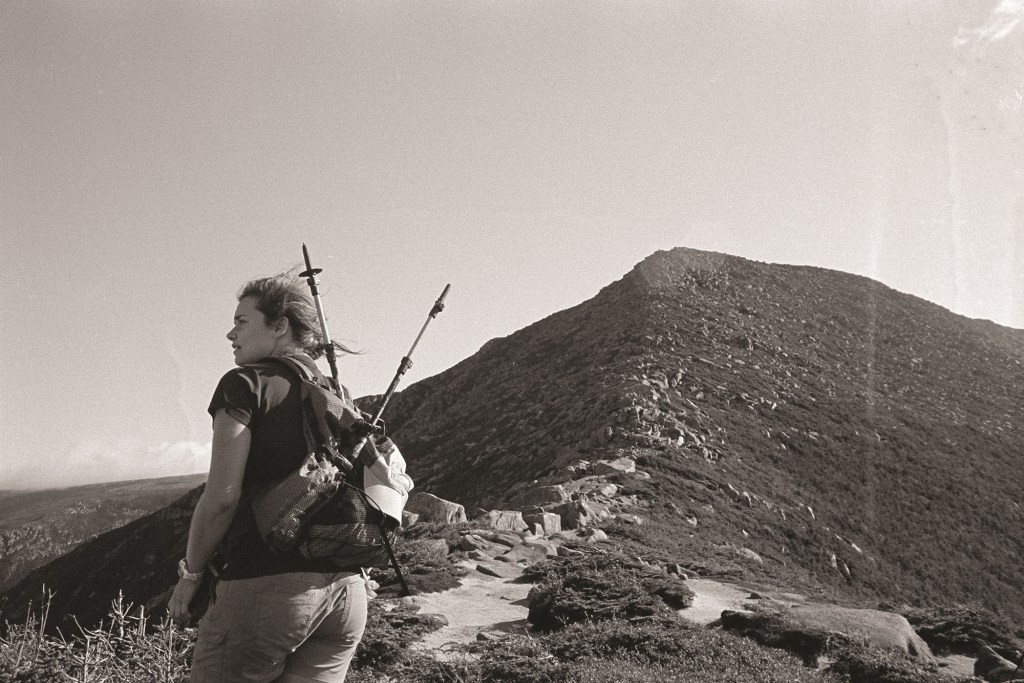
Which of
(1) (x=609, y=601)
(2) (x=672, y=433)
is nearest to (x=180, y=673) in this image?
(1) (x=609, y=601)

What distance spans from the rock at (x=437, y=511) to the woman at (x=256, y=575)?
16.4 m

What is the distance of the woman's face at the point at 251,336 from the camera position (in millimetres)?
2850

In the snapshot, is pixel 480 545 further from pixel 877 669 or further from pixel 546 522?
pixel 877 669

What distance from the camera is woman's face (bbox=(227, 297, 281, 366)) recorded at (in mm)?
2850

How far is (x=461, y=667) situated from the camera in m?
7.66

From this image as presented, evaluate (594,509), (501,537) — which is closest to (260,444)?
(501,537)

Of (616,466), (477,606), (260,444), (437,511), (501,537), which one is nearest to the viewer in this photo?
(260,444)

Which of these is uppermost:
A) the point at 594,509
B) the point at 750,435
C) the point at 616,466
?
the point at 750,435

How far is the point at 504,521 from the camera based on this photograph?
59.7 ft

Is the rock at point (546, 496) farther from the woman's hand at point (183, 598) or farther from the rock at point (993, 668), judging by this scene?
the woman's hand at point (183, 598)

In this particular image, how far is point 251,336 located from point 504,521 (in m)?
16.0

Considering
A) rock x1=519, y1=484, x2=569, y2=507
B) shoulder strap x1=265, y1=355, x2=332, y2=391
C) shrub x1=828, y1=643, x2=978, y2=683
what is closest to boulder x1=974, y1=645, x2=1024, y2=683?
shrub x1=828, y1=643, x2=978, y2=683

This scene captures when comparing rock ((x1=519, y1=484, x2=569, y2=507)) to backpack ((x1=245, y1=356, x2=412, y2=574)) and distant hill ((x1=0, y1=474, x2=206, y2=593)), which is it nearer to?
backpack ((x1=245, y1=356, x2=412, y2=574))

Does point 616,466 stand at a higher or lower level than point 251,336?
lower
